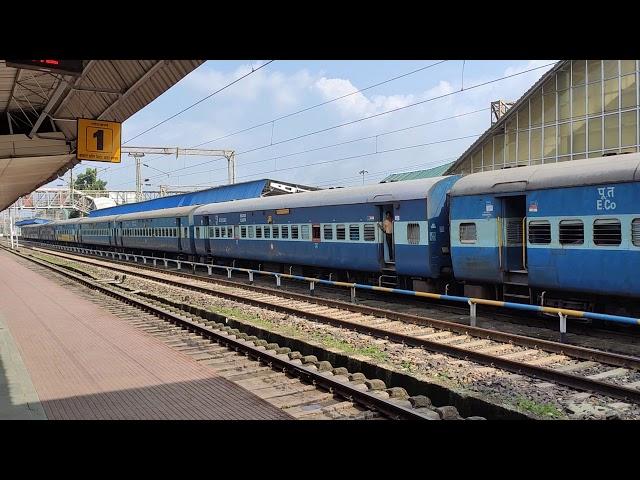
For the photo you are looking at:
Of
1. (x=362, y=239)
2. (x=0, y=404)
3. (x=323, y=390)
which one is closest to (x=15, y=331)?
(x=0, y=404)

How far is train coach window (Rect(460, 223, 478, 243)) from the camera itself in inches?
504

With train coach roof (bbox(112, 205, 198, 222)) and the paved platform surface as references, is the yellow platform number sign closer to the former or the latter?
the paved platform surface

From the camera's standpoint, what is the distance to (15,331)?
486 inches

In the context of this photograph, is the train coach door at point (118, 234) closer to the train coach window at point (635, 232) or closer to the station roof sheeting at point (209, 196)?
the station roof sheeting at point (209, 196)

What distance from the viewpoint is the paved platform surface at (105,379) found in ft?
21.6

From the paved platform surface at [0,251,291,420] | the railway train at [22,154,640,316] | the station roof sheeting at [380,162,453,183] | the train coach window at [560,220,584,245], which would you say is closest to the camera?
the paved platform surface at [0,251,291,420]

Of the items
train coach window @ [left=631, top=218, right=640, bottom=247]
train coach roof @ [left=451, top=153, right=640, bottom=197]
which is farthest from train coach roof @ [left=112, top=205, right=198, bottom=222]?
train coach window @ [left=631, top=218, right=640, bottom=247]

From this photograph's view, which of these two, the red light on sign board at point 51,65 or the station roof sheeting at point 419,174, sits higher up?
the station roof sheeting at point 419,174

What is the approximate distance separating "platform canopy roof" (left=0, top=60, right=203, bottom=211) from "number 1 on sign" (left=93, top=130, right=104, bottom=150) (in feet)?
2.24

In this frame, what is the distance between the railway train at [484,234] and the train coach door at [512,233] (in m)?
0.02

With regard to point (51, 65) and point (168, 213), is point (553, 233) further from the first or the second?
point (168, 213)

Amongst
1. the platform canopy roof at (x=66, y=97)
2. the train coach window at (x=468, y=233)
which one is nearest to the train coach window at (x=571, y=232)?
the train coach window at (x=468, y=233)
